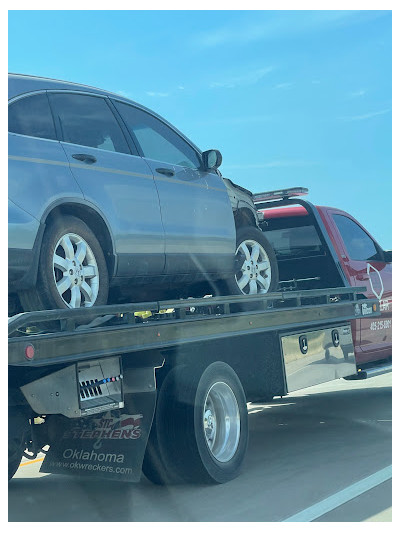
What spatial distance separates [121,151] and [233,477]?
243 centimetres

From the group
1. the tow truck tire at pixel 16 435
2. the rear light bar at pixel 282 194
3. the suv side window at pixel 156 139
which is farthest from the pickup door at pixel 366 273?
→ the tow truck tire at pixel 16 435

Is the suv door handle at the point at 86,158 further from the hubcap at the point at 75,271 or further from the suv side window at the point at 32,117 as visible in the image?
the hubcap at the point at 75,271

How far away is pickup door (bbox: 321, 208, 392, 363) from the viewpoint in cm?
921

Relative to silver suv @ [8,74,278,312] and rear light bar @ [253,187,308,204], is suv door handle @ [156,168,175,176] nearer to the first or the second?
silver suv @ [8,74,278,312]

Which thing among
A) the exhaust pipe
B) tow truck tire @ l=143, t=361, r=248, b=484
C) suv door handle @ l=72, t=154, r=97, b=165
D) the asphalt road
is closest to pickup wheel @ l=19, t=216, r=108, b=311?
suv door handle @ l=72, t=154, r=97, b=165

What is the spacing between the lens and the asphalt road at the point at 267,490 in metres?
5.54

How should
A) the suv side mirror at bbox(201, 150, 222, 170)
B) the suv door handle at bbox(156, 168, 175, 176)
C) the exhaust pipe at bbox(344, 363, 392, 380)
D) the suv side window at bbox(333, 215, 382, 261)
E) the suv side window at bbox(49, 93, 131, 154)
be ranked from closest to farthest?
the suv side window at bbox(49, 93, 131, 154) < the suv door handle at bbox(156, 168, 175, 176) < the suv side mirror at bbox(201, 150, 222, 170) < the exhaust pipe at bbox(344, 363, 392, 380) < the suv side window at bbox(333, 215, 382, 261)

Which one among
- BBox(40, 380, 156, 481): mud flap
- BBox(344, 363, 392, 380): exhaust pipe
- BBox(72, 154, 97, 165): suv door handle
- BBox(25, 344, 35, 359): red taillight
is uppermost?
BBox(72, 154, 97, 165): suv door handle

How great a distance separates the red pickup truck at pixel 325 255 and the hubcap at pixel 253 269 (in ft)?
5.11

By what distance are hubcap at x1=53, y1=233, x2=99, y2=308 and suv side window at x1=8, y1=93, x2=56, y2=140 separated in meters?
0.69

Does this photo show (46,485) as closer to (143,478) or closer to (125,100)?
(143,478)

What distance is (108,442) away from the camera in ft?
19.6

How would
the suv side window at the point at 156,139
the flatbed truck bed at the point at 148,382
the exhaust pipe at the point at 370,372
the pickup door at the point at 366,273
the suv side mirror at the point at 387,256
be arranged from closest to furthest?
1. the flatbed truck bed at the point at 148,382
2. the suv side window at the point at 156,139
3. the exhaust pipe at the point at 370,372
4. the pickup door at the point at 366,273
5. the suv side mirror at the point at 387,256
